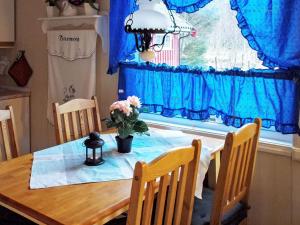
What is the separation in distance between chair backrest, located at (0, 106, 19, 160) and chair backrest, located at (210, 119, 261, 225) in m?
1.13

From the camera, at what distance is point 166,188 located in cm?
120

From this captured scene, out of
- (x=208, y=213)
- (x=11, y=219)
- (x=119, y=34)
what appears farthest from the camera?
(x=119, y=34)

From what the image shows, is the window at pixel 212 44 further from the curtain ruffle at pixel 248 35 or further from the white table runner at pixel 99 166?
the white table runner at pixel 99 166

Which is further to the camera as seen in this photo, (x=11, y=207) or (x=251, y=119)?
(x=251, y=119)

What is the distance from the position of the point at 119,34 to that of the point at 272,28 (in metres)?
1.06

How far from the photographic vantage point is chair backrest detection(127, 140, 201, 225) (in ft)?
3.48

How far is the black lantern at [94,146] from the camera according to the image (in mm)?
1630

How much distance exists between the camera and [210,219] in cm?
162

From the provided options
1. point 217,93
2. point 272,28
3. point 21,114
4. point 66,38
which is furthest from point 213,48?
point 21,114

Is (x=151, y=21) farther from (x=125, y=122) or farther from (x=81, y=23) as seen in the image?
(x=81, y=23)

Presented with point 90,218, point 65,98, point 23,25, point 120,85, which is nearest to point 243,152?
point 90,218

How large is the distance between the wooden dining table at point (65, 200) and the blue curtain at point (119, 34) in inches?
48.8

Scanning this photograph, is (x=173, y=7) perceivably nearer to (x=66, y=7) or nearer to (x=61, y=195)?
(x=66, y=7)

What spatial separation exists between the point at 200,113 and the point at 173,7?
27.5 inches
